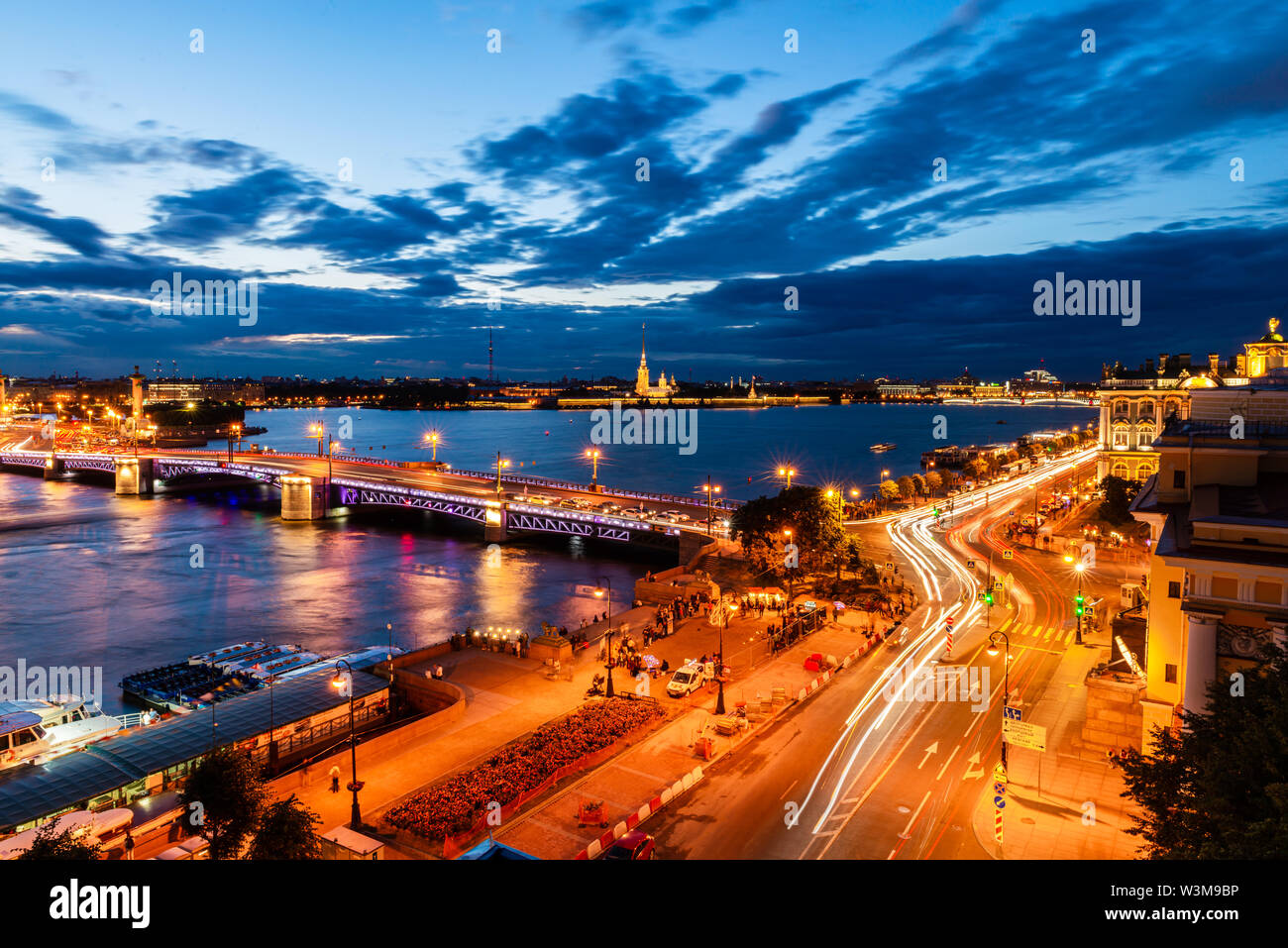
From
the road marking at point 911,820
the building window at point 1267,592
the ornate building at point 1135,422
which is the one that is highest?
the ornate building at point 1135,422

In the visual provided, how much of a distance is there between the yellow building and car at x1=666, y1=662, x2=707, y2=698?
1280 centimetres

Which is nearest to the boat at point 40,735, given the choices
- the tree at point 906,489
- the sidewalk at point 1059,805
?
the sidewalk at point 1059,805

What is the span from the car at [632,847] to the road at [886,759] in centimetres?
51

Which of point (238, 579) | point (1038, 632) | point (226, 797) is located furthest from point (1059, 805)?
point (238, 579)

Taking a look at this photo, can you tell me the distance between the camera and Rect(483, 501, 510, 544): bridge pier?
2741 inches

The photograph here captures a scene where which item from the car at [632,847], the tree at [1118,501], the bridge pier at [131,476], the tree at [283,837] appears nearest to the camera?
the tree at [283,837]

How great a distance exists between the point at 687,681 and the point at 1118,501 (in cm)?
4292

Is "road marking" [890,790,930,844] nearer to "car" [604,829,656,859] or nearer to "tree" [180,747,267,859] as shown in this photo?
"car" [604,829,656,859]

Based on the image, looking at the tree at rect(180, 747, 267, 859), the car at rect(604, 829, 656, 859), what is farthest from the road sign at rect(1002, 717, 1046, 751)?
the tree at rect(180, 747, 267, 859)

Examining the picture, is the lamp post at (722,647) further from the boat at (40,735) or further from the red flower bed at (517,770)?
the boat at (40,735)

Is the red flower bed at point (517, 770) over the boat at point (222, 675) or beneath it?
over

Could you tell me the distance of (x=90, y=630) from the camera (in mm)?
44781

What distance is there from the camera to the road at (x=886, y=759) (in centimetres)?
1775

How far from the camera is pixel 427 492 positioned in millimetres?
75312
